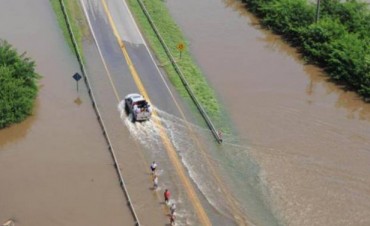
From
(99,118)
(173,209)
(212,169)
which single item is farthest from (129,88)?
(173,209)

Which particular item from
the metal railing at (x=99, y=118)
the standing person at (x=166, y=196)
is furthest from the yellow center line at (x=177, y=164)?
the metal railing at (x=99, y=118)

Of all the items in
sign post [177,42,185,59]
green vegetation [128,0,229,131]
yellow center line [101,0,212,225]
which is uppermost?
sign post [177,42,185,59]

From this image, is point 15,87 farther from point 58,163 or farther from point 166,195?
point 166,195

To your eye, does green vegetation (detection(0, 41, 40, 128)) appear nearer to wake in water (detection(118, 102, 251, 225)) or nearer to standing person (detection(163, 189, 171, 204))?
wake in water (detection(118, 102, 251, 225))

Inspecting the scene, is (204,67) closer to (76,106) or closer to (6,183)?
(76,106)

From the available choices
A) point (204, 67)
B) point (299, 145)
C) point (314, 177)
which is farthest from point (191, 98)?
point (314, 177)

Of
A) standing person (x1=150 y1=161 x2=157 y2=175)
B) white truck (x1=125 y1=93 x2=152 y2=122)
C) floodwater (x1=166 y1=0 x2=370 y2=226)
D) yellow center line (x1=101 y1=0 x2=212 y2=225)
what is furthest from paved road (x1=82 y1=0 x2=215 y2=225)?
floodwater (x1=166 y1=0 x2=370 y2=226)

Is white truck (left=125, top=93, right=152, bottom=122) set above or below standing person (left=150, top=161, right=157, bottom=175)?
above
